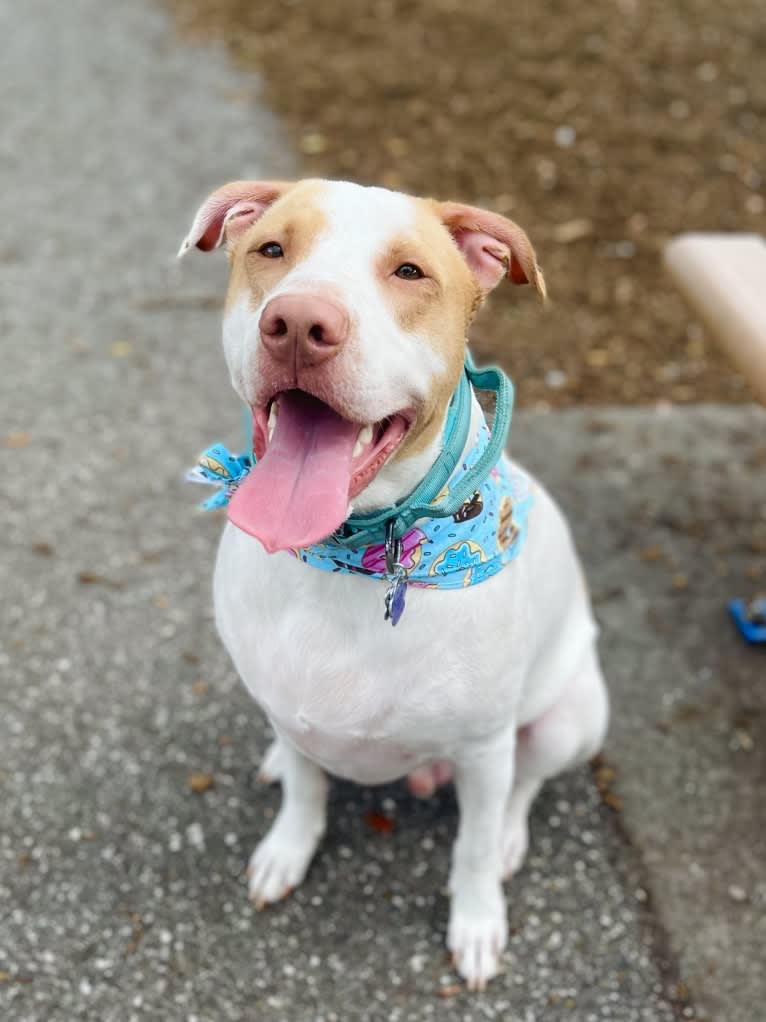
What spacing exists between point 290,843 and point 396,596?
112 cm

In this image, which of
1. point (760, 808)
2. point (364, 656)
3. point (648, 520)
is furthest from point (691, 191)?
point (364, 656)

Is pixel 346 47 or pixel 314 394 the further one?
pixel 346 47

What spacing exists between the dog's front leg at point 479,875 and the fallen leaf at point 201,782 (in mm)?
781

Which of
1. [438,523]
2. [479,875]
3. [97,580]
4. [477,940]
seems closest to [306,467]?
[438,523]

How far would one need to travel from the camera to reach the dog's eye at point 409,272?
1888mm

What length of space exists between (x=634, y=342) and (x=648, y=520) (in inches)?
54.8

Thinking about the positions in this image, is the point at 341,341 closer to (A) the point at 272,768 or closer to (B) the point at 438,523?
(B) the point at 438,523

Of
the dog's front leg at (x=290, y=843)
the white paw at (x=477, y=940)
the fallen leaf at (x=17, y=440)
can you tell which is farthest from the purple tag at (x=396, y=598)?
the fallen leaf at (x=17, y=440)

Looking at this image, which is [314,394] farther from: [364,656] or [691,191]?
[691,191]

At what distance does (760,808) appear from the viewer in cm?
320

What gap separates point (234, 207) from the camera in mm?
2074

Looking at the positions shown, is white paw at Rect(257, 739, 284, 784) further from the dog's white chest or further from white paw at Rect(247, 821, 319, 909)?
the dog's white chest

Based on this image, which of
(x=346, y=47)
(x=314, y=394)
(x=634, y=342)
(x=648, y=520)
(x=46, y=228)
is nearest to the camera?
(x=314, y=394)

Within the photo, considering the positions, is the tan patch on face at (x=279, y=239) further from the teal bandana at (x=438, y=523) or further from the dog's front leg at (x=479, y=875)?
the dog's front leg at (x=479, y=875)
